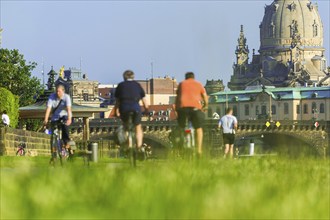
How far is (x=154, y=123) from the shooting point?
152 meters

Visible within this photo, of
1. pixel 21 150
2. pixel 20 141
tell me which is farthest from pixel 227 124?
pixel 20 141

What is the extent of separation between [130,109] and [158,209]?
1070cm

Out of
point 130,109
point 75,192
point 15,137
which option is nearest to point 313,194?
point 75,192

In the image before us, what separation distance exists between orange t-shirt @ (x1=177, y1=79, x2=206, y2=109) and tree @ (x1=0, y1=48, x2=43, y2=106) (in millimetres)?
79115

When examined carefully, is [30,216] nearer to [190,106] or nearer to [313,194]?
[313,194]

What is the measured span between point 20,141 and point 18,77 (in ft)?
198

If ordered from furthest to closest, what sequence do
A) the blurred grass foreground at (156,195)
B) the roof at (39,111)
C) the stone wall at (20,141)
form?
the roof at (39,111)
the stone wall at (20,141)
the blurred grass foreground at (156,195)

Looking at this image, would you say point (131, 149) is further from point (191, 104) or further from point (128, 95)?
point (191, 104)

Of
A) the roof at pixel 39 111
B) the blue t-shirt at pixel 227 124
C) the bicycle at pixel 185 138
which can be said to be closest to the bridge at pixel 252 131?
the roof at pixel 39 111

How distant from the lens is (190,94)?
744 inches

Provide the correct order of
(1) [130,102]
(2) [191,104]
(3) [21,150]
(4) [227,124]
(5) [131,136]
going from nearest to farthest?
(5) [131,136]
(1) [130,102]
(2) [191,104]
(4) [227,124]
(3) [21,150]

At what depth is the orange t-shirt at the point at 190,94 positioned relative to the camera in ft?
61.4

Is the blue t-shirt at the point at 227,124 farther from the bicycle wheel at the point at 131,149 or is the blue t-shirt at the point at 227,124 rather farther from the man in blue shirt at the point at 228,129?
the bicycle wheel at the point at 131,149

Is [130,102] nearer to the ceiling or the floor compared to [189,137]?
nearer to the ceiling
